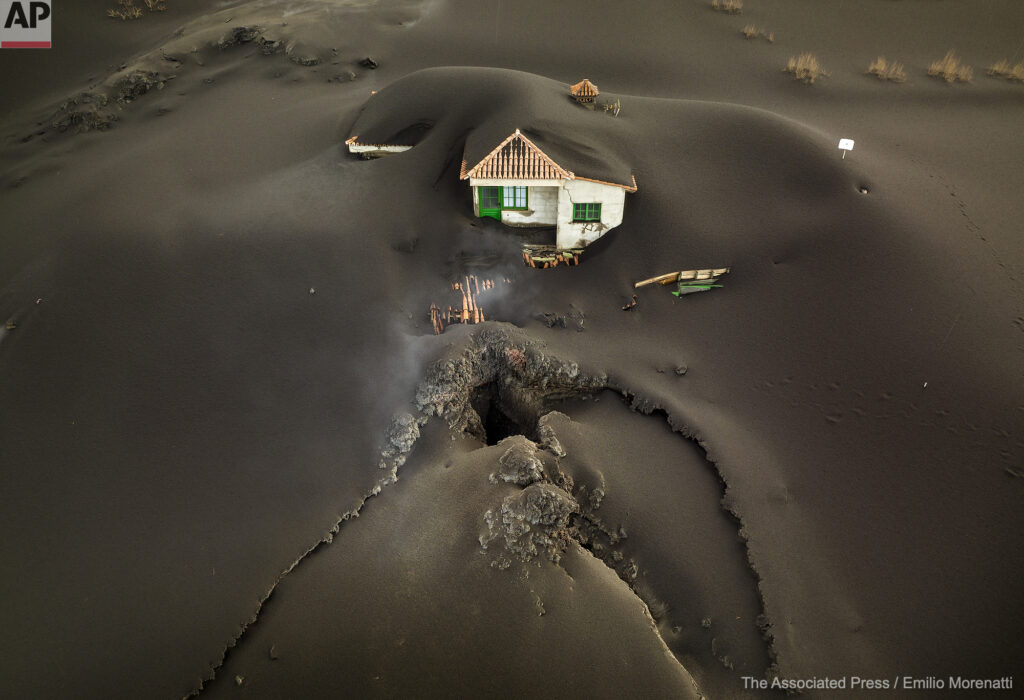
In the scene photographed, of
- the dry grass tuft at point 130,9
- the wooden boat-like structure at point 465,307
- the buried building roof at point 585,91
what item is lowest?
the wooden boat-like structure at point 465,307

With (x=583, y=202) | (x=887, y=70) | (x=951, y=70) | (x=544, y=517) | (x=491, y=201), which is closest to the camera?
(x=544, y=517)

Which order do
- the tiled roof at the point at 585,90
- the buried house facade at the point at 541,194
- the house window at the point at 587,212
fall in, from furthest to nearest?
1. the tiled roof at the point at 585,90
2. the house window at the point at 587,212
3. the buried house facade at the point at 541,194

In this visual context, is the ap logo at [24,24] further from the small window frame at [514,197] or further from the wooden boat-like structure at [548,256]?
the wooden boat-like structure at [548,256]

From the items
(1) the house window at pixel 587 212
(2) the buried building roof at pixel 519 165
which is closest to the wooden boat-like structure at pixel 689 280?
(1) the house window at pixel 587 212

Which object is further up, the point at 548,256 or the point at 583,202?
the point at 583,202

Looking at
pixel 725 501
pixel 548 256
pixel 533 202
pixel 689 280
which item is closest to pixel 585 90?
pixel 533 202

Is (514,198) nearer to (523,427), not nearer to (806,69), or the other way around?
(523,427)
